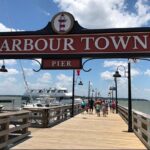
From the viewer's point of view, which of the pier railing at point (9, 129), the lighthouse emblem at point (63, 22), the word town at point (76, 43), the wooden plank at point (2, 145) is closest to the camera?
the word town at point (76, 43)

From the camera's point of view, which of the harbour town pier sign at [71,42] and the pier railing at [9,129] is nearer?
the harbour town pier sign at [71,42]

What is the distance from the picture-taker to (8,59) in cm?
1112

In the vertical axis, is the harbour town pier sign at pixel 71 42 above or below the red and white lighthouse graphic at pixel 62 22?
below

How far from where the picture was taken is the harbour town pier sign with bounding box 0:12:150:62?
10.4 m

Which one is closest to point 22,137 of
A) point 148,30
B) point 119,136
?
point 119,136

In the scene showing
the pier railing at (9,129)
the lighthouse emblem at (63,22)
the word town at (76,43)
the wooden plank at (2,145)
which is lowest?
the wooden plank at (2,145)

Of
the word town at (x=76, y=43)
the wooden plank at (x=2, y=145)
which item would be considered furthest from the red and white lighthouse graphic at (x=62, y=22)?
the wooden plank at (x=2, y=145)

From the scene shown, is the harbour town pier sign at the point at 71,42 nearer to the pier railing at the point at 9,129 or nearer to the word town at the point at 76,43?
the word town at the point at 76,43

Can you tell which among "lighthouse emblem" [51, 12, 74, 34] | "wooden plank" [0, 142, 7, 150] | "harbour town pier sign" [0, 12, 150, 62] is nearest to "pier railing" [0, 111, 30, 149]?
"wooden plank" [0, 142, 7, 150]

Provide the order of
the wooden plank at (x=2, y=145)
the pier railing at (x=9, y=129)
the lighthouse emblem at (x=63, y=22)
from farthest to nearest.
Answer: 1. the pier railing at (x=9, y=129)
2. the wooden plank at (x=2, y=145)
3. the lighthouse emblem at (x=63, y=22)

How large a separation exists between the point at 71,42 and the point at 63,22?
60 cm

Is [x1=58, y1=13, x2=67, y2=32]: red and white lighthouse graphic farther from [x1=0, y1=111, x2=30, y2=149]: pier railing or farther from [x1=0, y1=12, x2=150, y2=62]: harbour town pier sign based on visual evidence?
[x1=0, y1=111, x2=30, y2=149]: pier railing

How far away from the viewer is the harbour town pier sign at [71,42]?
1035cm

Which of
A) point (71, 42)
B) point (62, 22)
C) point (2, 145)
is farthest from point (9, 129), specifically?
point (62, 22)
